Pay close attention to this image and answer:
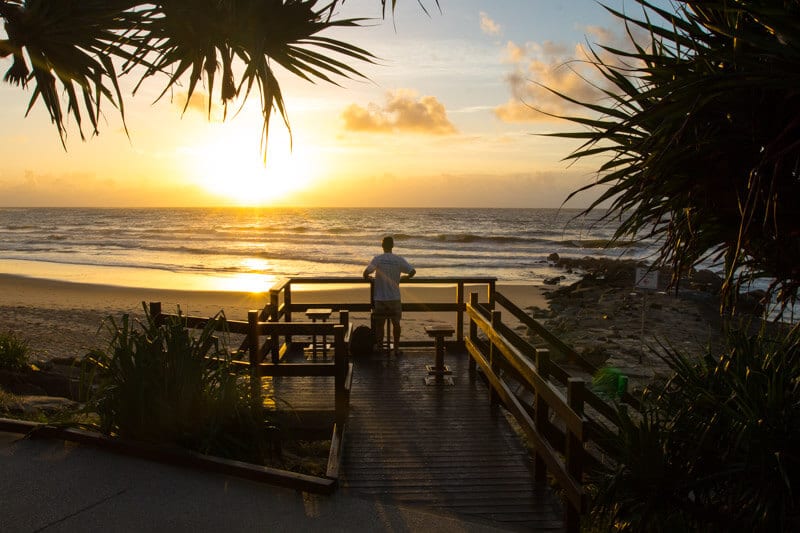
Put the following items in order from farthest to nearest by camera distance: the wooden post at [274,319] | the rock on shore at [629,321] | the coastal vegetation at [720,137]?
the rock on shore at [629,321], the wooden post at [274,319], the coastal vegetation at [720,137]

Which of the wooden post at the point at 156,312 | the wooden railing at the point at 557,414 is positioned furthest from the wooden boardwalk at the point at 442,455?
the wooden post at the point at 156,312

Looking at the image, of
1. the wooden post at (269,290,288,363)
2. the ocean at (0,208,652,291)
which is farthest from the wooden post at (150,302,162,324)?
the ocean at (0,208,652,291)

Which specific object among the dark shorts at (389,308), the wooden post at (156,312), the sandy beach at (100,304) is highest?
the wooden post at (156,312)

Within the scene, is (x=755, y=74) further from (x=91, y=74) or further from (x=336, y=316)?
(x=336, y=316)

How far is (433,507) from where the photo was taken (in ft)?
15.6

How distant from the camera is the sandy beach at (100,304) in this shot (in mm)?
14172

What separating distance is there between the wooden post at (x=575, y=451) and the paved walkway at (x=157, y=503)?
60 cm

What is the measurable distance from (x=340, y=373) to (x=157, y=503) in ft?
6.78

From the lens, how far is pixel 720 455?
3963mm

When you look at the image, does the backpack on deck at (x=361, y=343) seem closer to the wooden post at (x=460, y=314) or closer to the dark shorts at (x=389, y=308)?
the dark shorts at (x=389, y=308)

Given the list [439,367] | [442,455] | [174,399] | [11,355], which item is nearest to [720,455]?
[442,455]

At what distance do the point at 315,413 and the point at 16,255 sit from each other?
37.9m

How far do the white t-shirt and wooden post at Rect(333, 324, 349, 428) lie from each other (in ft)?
11.3

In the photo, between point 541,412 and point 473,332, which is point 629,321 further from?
point 541,412
